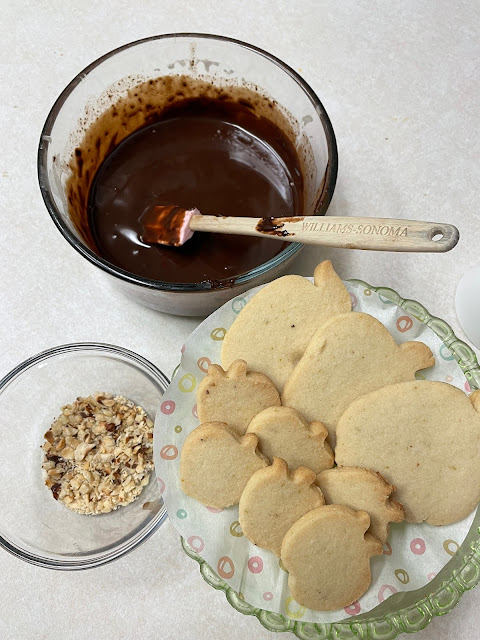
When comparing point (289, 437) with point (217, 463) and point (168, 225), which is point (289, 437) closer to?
point (217, 463)

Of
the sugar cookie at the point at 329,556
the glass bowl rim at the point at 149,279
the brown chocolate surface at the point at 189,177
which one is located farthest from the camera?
the brown chocolate surface at the point at 189,177

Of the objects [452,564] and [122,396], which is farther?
[122,396]

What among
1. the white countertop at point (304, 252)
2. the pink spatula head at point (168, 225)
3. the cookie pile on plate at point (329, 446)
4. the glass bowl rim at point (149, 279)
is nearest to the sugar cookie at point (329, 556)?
the cookie pile on plate at point (329, 446)

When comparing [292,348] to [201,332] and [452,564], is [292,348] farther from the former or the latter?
[452,564]

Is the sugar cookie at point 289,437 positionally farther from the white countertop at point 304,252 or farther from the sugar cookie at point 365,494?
the white countertop at point 304,252

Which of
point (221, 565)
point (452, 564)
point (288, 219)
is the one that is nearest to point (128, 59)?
point (288, 219)

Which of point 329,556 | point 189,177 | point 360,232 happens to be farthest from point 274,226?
point 329,556
